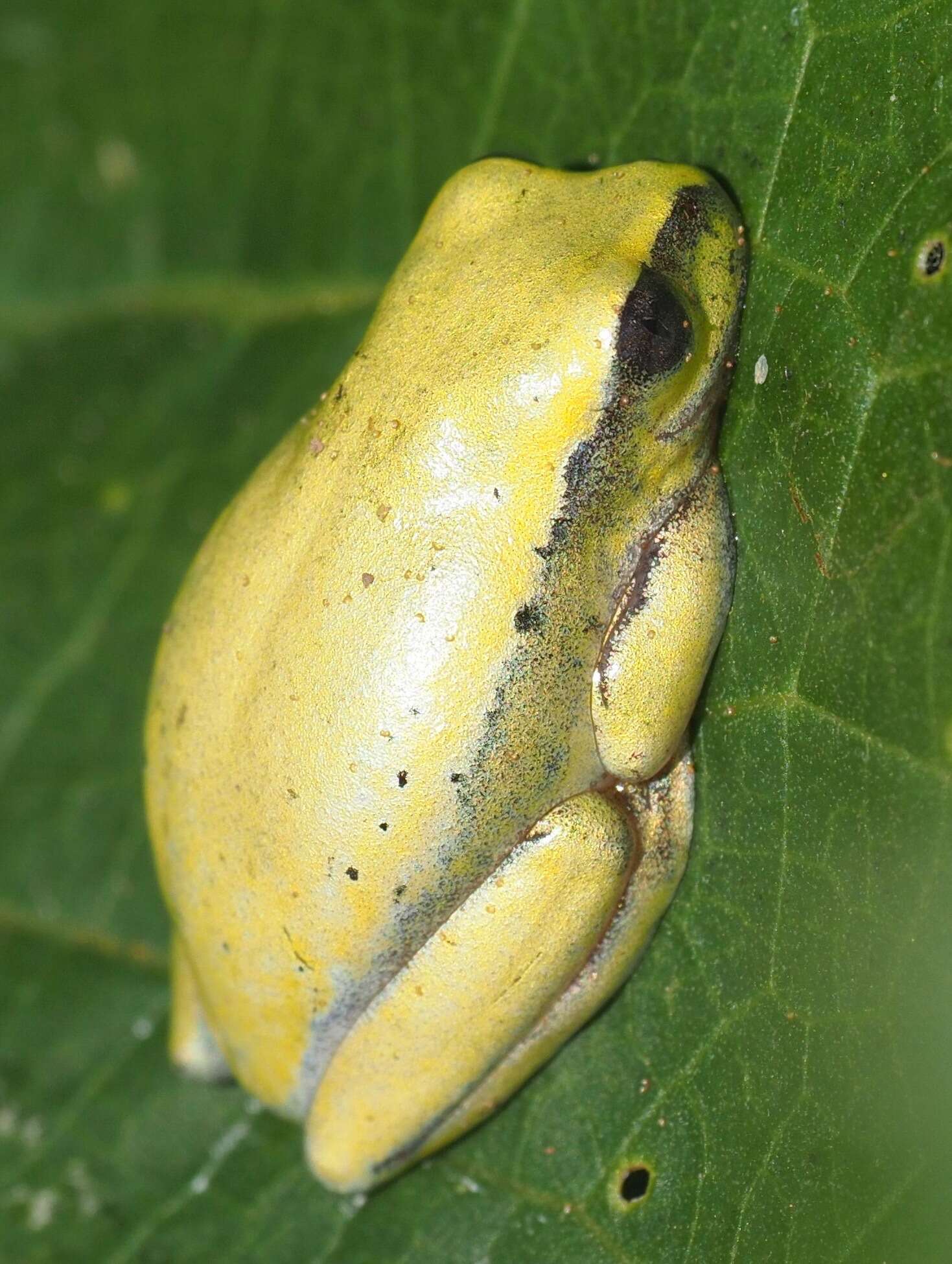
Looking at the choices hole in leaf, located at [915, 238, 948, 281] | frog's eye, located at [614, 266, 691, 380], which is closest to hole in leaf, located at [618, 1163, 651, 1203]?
frog's eye, located at [614, 266, 691, 380]

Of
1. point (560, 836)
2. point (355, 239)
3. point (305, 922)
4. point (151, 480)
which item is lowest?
point (151, 480)

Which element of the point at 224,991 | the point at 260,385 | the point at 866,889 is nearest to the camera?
the point at 866,889

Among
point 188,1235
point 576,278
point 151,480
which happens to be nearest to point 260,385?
point 151,480

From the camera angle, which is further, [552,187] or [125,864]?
[125,864]

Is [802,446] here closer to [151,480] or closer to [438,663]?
[438,663]

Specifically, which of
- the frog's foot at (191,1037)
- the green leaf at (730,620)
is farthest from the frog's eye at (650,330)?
the frog's foot at (191,1037)

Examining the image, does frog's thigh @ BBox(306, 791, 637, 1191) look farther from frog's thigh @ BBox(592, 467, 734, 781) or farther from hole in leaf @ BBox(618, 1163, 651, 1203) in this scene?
hole in leaf @ BBox(618, 1163, 651, 1203)

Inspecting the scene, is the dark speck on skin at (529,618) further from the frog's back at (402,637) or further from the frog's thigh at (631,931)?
the frog's thigh at (631,931)
